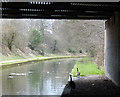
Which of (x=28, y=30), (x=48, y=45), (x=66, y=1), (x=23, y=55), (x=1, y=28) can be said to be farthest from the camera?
(x=48, y=45)

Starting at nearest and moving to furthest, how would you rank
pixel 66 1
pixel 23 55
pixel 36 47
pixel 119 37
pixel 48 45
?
pixel 66 1 < pixel 119 37 < pixel 23 55 < pixel 36 47 < pixel 48 45

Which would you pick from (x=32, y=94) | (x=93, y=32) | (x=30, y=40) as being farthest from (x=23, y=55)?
(x=32, y=94)

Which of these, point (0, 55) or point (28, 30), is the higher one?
point (28, 30)

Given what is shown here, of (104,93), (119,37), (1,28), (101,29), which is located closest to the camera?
(104,93)

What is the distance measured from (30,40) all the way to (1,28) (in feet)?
57.3

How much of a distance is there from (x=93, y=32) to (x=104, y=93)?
18.4m

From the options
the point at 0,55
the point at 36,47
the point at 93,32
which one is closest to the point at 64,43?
the point at 36,47

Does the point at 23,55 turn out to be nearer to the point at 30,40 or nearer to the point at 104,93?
the point at 30,40

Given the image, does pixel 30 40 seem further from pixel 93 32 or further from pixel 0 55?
pixel 93 32

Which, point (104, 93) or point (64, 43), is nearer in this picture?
point (104, 93)

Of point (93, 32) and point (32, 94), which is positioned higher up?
point (93, 32)

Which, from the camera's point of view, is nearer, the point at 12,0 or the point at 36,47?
the point at 12,0

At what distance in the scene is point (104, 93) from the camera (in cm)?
1203

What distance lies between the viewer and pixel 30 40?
60.3 m
